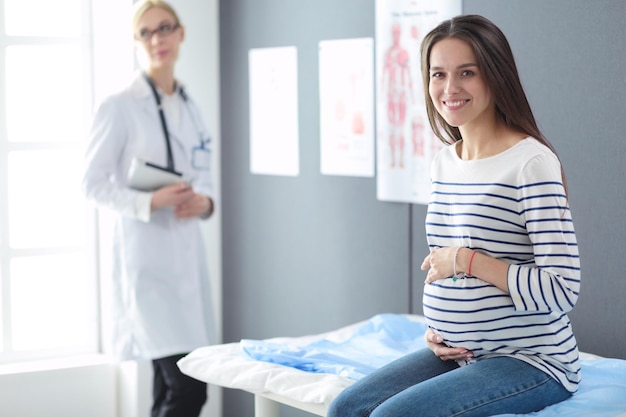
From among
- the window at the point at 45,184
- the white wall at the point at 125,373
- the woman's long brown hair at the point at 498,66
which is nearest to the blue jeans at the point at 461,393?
the woman's long brown hair at the point at 498,66

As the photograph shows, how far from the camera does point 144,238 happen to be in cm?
299

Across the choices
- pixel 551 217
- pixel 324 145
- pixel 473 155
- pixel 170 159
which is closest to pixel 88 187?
pixel 170 159

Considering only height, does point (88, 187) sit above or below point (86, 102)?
below


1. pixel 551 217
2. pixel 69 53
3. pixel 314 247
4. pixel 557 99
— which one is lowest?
pixel 314 247

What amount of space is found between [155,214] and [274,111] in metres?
0.73

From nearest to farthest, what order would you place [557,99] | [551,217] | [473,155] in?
[551,217] < [473,155] < [557,99]

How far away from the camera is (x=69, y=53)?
12.1 feet

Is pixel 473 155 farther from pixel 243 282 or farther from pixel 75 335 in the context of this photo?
pixel 75 335

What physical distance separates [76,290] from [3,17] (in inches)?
42.2

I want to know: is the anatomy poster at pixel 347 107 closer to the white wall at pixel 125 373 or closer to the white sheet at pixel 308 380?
the white wall at pixel 125 373

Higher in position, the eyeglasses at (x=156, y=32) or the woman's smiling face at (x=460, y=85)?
the eyeglasses at (x=156, y=32)

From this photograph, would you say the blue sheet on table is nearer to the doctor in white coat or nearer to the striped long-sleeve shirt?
the striped long-sleeve shirt

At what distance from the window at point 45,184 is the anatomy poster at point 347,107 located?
3.31 ft

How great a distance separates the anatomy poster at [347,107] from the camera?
10.2ft
